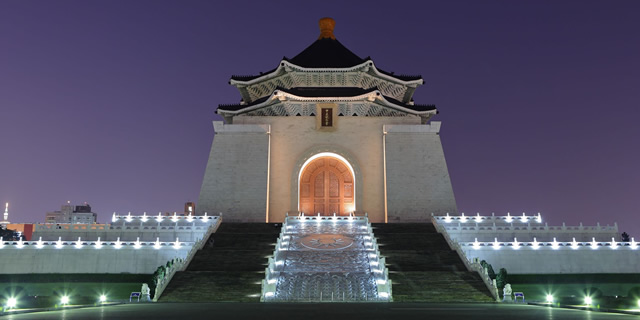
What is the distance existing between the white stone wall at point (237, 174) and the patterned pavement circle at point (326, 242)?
6783 mm

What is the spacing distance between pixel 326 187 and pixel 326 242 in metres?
8.56

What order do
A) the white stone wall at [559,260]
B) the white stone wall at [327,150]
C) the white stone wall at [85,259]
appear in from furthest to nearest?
the white stone wall at [327,150], the white stone wall at [559,260], the white stone wall at [85,259]

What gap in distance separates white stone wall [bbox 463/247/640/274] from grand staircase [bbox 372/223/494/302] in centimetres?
160

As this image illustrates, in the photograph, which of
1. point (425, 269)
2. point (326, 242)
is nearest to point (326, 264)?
A: point (326, 242)

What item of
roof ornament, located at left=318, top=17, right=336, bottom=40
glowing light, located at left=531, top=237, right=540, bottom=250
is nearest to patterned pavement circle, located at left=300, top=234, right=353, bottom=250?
glowing light, located at left=531, top=237, right=540, bottom=250

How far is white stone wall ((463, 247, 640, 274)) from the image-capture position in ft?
64.4

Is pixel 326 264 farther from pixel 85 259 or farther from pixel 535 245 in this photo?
pixel 85 259

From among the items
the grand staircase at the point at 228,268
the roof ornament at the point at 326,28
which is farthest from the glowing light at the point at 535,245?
the roof ornament at the point at 326,28

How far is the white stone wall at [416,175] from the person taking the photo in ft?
89.8

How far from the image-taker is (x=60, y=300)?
13.3 meters

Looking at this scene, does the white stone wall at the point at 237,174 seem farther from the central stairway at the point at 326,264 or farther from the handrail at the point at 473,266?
the handrail at the point at 473,266

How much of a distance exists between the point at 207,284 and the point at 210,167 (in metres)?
12.8

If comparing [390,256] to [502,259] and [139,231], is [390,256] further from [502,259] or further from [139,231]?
[139,231]

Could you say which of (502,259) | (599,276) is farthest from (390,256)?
(599,276)
